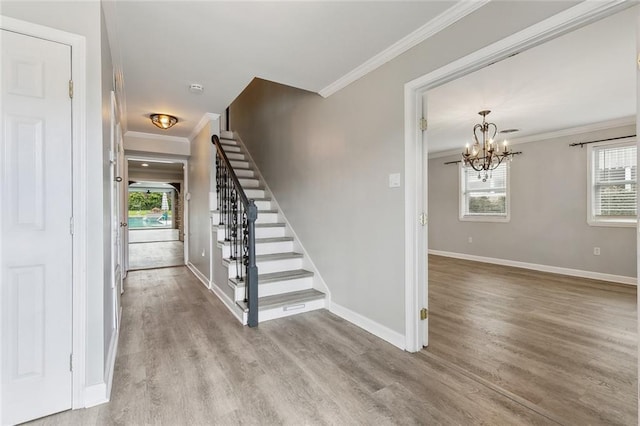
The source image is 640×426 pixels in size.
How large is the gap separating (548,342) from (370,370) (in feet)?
5.37

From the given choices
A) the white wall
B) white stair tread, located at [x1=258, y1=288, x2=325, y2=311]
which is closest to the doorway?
the white wall

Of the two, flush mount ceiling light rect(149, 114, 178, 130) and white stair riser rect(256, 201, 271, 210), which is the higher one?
flush mount ceiling light rect(149, 114, 178, 130)

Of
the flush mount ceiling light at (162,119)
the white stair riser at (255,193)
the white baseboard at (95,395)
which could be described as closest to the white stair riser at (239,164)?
the white stair riser at (255,193)

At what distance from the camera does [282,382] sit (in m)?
1.94

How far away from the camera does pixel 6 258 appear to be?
149 cm

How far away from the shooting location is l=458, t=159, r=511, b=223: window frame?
5840 mm

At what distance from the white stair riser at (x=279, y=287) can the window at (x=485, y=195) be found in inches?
163

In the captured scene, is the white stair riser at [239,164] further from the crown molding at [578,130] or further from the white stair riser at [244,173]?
the crown molding at [578,130]

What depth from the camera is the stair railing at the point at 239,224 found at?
287cm

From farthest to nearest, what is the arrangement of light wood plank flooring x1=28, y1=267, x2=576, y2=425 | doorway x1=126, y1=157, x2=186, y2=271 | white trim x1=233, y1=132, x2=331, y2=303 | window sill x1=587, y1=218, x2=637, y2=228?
1. doorway x1=126, y1=157, x2=186, y2=271
2. window sill x1=587, y1=218, x2=637, y2=228
3. white trim x1=233, y1=132, x2=331, y2=303
4. light wood plank flooring x1=28, y1=267, x2=576, y2=425

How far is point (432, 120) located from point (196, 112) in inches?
136

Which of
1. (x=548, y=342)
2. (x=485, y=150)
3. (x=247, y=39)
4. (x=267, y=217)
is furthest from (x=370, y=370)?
(x=485, y=150)

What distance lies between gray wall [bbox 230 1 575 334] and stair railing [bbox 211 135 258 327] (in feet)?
2.65

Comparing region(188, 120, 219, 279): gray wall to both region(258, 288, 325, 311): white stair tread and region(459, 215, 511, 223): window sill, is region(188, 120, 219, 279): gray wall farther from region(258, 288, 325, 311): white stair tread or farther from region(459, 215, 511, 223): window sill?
region(459, 215, 511, 223): window sill
